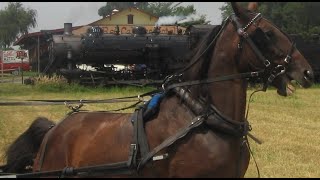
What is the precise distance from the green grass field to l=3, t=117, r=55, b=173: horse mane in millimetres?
2767

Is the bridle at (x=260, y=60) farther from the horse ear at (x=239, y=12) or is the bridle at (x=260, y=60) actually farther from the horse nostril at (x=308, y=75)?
the horse nostril at (x=308, y=75)

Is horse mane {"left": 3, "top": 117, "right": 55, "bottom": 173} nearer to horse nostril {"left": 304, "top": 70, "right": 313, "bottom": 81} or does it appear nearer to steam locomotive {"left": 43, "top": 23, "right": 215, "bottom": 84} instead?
horse nostril {"left": 304, "top": 70, "right": 313, "bottom": 81}

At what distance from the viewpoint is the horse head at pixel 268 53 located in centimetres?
430

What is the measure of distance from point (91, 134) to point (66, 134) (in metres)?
0.34

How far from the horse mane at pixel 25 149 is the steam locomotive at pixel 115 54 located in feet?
66.6

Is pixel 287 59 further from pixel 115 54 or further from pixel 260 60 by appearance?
pixel 115 54

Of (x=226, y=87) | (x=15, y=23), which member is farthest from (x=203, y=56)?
(x=15, y=23)

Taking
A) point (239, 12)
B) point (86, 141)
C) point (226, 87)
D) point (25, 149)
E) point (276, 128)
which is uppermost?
point (239, 12)

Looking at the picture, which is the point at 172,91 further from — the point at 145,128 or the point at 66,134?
the point at 66,134

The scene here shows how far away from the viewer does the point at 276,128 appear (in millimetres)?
12836

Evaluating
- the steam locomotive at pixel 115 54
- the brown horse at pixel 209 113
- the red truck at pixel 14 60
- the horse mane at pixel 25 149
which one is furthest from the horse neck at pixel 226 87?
the red truck at pixel 14 60

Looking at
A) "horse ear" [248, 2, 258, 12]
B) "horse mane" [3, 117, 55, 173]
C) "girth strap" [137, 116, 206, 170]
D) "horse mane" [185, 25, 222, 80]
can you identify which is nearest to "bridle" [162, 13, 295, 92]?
"horse mane" [185, 25, 222, 80]

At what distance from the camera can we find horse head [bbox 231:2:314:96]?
4.30 m

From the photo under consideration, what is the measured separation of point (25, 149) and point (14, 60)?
47.2 metres
